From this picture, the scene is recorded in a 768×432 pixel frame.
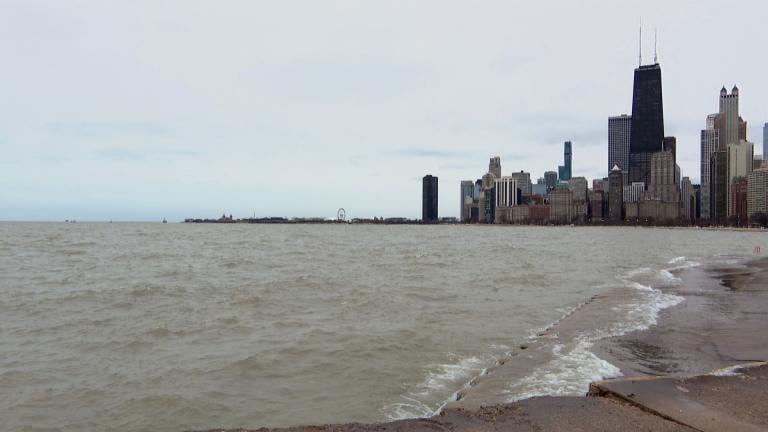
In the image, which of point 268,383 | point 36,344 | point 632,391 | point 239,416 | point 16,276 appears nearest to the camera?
point 632,391

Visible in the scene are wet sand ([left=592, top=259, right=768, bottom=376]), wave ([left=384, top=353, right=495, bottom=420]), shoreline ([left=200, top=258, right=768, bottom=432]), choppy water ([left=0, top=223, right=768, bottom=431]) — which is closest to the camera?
shoreline ([left=200, top=258, right=768, bottom=432])

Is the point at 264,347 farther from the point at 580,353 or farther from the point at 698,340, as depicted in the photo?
the point at 698,340

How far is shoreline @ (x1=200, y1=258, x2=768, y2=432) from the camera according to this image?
655cm

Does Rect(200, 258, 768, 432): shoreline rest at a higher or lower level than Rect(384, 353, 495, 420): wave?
higher

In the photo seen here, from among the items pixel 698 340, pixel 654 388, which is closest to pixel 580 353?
pixel 698 340

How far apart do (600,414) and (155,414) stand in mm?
6610

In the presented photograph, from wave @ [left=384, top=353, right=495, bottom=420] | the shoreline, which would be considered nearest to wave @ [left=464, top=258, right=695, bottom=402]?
the shoreline

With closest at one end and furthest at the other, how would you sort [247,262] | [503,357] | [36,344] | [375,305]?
1. [503,357]
2. [36,344]
3. [375,305]
4. [247,262]

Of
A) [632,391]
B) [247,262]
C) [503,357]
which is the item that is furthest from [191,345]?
[247,262]

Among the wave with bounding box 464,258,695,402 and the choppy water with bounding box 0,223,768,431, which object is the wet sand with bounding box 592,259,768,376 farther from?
the choppy water with bounding box 0,223,768,431

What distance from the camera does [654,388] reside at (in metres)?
7.70

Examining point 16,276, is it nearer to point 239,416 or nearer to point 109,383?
point 109,383

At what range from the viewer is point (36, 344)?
13086 millimetres

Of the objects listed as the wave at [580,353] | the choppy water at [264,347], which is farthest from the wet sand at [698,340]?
the choppy water at [264,347]
